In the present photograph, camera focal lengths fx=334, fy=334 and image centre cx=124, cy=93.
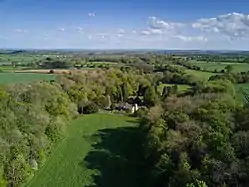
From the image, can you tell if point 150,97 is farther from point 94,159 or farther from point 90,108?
point 94,159

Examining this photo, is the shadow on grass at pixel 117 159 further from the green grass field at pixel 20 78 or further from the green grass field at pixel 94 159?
the green grass field at pixel 20 78

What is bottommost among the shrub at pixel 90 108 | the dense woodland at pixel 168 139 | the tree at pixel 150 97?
the shrub at pixel 90 108

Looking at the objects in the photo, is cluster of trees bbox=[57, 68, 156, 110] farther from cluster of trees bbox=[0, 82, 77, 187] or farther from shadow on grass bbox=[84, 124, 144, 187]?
shadow on grass bbox=[84, 124, 144, 187]

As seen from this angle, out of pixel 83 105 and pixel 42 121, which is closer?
pixel 42 121

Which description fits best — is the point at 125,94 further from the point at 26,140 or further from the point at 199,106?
the point at 26,140

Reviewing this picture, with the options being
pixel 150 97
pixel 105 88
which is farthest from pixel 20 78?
pixel 150 97

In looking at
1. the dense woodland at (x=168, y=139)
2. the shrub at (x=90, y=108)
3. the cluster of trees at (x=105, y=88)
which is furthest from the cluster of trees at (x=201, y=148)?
the cluster of trees at (x=105, y=88)

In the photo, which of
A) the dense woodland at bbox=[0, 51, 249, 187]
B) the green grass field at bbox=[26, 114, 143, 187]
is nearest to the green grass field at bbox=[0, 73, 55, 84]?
the dense woodland at bbox=[0, 51, 249, 187]

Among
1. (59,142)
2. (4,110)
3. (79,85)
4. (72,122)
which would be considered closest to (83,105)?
(79,85)
